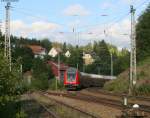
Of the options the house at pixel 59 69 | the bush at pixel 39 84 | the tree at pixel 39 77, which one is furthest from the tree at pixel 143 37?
the bush at pixel 39 84

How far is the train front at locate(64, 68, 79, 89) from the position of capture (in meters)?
71.7

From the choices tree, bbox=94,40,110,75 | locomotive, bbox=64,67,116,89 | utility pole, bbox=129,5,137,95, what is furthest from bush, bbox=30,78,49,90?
tree, bbox=94,40,110,75

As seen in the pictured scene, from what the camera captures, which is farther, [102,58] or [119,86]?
[102,58]

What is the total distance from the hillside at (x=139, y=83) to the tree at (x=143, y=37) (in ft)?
34.3

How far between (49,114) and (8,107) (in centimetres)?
713

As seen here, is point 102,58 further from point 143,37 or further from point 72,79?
point 72,79

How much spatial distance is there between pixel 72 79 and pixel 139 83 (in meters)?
16.0

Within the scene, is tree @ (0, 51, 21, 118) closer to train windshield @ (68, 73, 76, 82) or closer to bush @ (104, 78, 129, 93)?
bush @ (104, 78, 129, 93)

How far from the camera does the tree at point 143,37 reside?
80.5 metres

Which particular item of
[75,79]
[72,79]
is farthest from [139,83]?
[72,79]

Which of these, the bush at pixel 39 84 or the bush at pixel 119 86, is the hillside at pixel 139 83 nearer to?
the bush at pixel 119 86

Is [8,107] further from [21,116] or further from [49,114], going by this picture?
[49,114]

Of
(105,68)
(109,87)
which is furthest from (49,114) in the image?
(105,68)

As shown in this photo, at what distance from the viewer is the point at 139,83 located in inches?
2281
